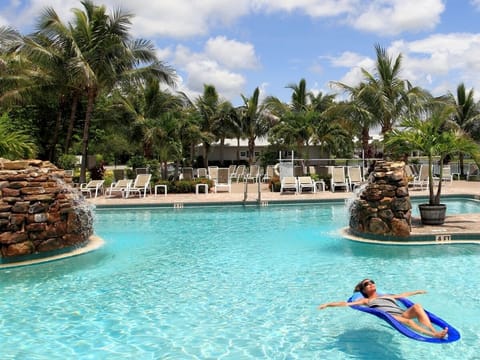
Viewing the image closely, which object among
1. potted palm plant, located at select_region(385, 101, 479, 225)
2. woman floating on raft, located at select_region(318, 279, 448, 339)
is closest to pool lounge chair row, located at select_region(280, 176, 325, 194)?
potted palm plant, located at select_region(385, 101, 479, 225)

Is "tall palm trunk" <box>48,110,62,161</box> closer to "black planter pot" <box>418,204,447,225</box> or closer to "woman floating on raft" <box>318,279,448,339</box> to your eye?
"black planter pot" <box>418,204,447,225</box>

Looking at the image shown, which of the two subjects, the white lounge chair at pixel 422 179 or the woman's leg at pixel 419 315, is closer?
the woman's leg at pixel 419 315

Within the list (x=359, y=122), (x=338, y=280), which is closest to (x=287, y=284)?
(x=338, y=280)

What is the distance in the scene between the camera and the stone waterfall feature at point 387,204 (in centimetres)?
939

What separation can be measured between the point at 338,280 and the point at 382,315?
2.54 meters

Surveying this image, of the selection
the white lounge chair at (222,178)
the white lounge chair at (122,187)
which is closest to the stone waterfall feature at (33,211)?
the white lounge chair at (122,187)

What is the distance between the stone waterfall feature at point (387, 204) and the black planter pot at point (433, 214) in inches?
41.4

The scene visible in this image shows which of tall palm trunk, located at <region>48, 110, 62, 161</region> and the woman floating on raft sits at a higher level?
tall palm trunk, located at <region>48, 110, 62, 161</region>

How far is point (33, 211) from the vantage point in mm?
8352

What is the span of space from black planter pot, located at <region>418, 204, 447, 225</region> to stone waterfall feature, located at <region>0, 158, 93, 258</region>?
25.0ft

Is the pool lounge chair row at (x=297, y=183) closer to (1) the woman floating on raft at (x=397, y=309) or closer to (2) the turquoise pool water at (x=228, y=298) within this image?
(2) the turquoise pool water at (x=228, y=298)

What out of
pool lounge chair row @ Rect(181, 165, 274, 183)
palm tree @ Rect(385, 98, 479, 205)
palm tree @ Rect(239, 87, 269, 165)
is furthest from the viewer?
palm tree @ Rect(239, 87, 269, 165)

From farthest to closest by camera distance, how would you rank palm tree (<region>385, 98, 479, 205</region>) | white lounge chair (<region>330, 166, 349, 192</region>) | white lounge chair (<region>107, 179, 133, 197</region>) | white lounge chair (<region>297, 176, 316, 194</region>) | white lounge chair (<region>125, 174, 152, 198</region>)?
1. white lounge chair (<region>330, 166, 349, 192</region>)
2. white lounge chair (<region>297, 176, 316, 194</region>)
3. white lounge chair (<region>125, 174, 152, 198</region>)
4. white lounge chair (<region>107, 179, 133, 197</region>)
5. palm tree (<region>385, 98, 479, 205</region>)

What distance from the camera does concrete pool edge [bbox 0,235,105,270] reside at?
8.12 meters
